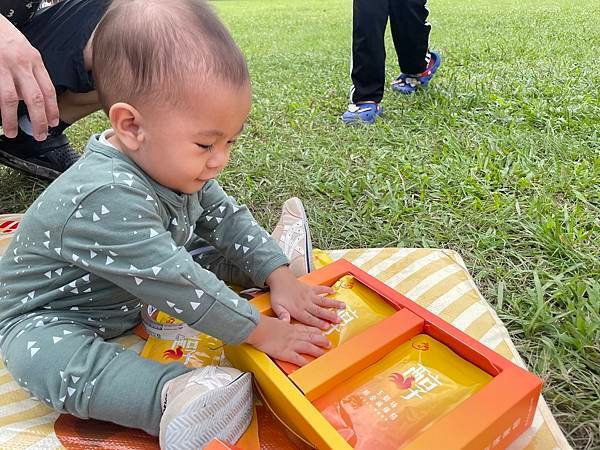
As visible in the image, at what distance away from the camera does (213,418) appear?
85 centimetres

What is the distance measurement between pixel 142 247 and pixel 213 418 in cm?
29

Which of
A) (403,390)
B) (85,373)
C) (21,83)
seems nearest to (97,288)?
(85,373)

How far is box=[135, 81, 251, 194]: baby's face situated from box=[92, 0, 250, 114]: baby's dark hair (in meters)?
0.02

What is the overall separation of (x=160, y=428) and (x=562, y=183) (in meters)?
1.33

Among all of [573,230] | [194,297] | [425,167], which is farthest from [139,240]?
[425,167]

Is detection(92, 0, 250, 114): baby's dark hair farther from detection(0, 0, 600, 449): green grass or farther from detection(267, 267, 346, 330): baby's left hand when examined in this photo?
detection(0, 0, 600, 449): green grass

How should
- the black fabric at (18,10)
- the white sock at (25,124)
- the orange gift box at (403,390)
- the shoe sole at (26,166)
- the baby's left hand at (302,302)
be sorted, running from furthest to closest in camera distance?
1. the shoe sole at (26,166)
2. the white sock at (25,124)
3. the black fabric at (18,10)
4. the baby's left hand at (302,302)
5. the orange gift box at (403,390)

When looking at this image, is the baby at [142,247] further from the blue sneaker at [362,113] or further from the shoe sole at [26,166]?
the blue sneaker at [362,113]

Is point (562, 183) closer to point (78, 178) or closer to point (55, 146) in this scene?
point (78, 178)

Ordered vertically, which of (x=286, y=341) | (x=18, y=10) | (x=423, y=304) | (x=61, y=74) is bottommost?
(x=423, y=304)

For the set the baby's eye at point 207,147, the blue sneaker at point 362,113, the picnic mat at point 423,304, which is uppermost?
the baby's eye at point 207,147

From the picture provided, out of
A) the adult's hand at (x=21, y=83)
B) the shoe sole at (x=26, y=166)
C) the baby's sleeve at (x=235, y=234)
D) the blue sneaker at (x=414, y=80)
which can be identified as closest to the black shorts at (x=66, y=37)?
the shoe sole at (x=26, y=166)

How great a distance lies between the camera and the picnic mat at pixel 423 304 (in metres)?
0.92

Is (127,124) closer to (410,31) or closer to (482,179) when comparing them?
(482,179)
